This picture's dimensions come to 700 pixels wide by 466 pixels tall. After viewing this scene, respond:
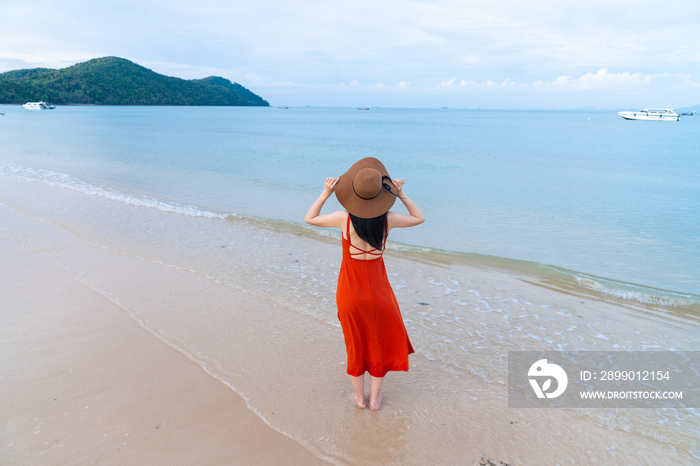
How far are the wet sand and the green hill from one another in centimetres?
14456

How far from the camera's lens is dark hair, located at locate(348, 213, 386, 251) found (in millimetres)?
2613

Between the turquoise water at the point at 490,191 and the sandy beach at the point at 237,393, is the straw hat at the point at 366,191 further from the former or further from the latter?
the turquoise water at the point at 490,191

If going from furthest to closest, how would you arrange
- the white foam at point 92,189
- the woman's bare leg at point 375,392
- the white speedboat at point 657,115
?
1. the white speedboat at point 657,115
2. the white foam at point 92,189
3. the woman's bare leg at point 375,392

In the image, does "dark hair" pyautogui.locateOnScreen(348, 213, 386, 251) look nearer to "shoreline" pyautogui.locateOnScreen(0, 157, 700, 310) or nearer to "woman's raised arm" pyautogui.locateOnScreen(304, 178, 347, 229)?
"woman's raised arm" pyautogui.locateOnScreen(304, 178, 347, 229)

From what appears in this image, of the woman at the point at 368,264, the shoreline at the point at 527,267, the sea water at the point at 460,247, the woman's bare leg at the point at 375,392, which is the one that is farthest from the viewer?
the shoreline at the point at 527,267

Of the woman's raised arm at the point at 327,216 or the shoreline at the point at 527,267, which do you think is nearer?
the woman's raised arm at the point at 327,216

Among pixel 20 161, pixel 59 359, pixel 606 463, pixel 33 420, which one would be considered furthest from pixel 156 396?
pixel 20 161

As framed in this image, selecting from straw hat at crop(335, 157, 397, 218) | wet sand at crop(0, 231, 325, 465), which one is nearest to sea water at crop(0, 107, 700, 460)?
wet sand at crop(0, 231, 325, 465)

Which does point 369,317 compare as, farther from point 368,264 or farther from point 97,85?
point 97,85

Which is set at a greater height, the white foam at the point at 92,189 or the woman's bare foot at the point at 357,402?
the white foam at the point at 92,189

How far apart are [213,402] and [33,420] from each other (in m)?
1.27

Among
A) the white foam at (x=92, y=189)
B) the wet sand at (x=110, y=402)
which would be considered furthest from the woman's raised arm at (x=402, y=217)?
the white foam at (x=92, y=189)

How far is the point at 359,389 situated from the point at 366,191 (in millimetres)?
1674

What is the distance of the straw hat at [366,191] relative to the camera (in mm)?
2449
